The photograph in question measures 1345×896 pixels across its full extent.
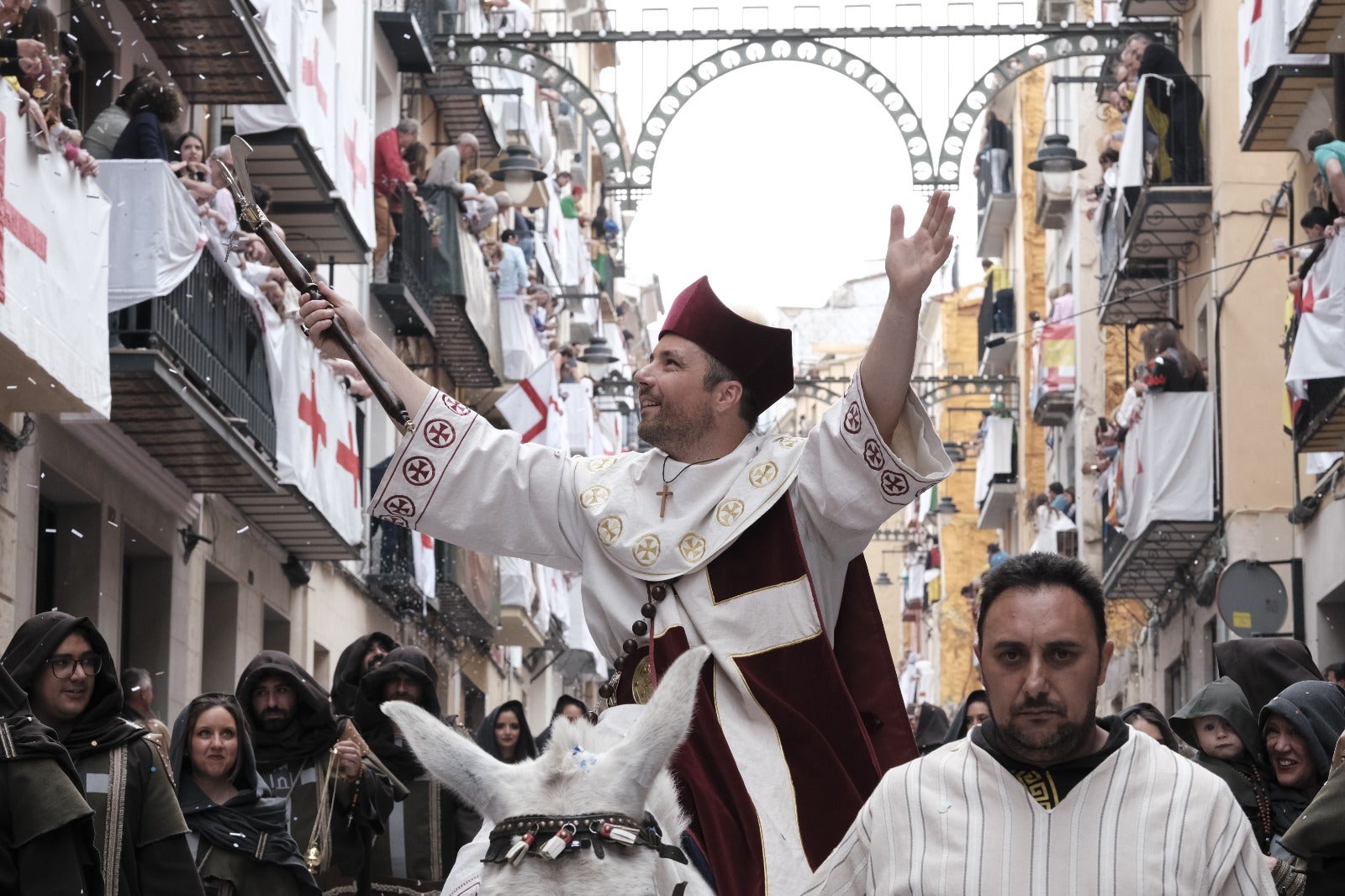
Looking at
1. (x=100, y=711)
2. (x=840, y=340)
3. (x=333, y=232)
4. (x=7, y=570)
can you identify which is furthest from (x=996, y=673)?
(x=840, y=340)

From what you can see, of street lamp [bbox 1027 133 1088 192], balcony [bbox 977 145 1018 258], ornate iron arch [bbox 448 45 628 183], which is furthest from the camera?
balcony [bbox 977 145 1018 258]

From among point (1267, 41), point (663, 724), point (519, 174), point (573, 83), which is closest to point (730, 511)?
point (663, 724)

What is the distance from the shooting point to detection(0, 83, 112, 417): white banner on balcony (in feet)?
41.5

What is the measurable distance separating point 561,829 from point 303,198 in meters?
19.3

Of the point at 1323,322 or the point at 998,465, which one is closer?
the point at 1323,322

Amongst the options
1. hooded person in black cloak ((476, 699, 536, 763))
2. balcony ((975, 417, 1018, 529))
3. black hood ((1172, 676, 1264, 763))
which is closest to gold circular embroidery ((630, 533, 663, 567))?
black hood ((1172, 676, 1264, 763))

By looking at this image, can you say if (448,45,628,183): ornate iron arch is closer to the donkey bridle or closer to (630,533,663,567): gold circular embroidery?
(630,533,663,567): gold circular embroidery

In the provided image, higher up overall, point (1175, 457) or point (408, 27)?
point (408, 27)

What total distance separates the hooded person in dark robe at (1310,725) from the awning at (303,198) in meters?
13.2

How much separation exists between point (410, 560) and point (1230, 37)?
10.4 metres

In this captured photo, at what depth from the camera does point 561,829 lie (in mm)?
3984

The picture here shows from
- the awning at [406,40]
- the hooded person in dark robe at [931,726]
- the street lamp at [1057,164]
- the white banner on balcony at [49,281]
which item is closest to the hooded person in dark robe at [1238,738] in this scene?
the white banner on balcony at [49,281]

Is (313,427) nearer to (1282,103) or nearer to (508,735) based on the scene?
(508,735)

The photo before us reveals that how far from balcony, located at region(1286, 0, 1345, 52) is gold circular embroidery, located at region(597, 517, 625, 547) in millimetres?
15007
